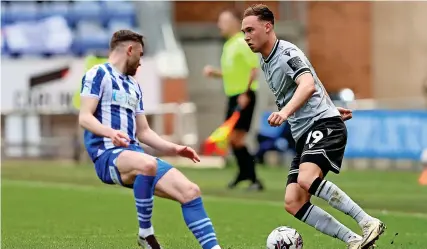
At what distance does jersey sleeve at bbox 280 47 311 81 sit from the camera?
8273 mm

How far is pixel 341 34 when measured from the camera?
28.3 meters

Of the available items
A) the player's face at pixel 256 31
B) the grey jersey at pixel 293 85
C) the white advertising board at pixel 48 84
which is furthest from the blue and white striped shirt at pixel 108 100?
the white advertising board at pixel 48 84

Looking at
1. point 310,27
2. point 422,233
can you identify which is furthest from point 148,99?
point 422,233

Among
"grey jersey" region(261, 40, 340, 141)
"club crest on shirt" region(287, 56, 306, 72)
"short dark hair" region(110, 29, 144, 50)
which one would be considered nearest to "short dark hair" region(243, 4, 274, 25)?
"grey jersey" region(261, 40, 340, 141)

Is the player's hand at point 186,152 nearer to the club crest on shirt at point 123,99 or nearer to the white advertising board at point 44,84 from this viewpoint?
the club crest on shirt at point 123,99

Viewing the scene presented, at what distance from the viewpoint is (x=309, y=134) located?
8.41 meters

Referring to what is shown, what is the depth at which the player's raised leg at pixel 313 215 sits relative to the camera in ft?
27.4

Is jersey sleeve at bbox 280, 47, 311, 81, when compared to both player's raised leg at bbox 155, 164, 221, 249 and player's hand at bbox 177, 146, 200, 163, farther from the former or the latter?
player's raised leg at bbox 155, 164, 221, 249

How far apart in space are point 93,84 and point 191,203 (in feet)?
3.91

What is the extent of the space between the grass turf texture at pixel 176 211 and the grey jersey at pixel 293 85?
1.20m

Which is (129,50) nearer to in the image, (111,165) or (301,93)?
(111,165)

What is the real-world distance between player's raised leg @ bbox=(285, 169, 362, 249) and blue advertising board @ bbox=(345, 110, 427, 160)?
12.1 meters

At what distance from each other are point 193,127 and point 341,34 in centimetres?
510

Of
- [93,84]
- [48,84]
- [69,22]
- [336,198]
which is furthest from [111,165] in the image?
[69,22]
